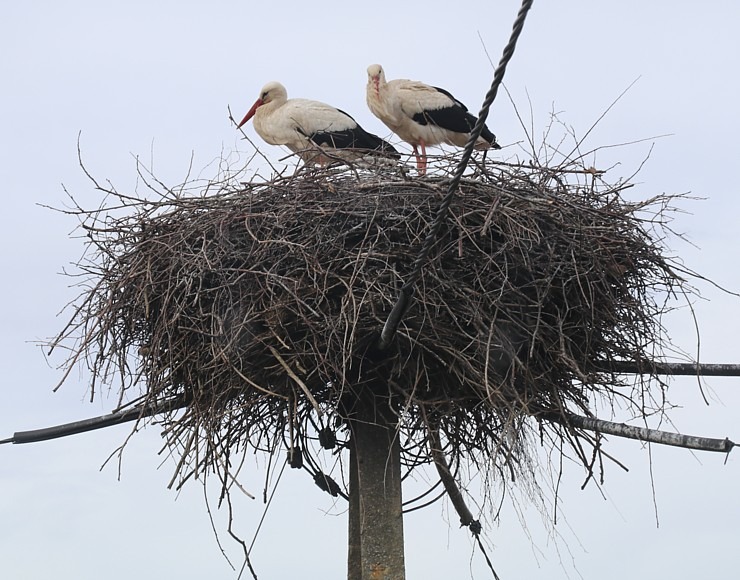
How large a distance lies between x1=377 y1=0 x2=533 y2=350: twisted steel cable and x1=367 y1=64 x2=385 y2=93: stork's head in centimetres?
287

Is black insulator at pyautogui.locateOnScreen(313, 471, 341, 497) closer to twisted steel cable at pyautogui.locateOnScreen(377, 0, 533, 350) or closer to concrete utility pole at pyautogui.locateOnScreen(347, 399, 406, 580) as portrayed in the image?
concrete utility pole at pyautogui.locateOnScreen(347, 399, 406, 580)

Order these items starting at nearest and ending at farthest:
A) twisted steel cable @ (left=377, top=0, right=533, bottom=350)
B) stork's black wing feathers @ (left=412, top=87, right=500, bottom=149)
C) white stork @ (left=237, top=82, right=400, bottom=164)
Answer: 1. twisted steel cable @ (left=377, top=0, right=533, bottom=350)
2. white stork @ (left=237, top=82, right=400, bottom=164)
3. stork's black wing feathers @ (left=412, top=87, right=500, bottom=149)

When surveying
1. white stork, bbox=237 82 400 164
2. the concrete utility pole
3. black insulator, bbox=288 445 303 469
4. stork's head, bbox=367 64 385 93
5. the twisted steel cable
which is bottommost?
the concrete utility pole

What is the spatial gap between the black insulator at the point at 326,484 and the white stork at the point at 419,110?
2.49 meters

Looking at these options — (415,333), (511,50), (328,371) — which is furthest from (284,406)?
(511,50)

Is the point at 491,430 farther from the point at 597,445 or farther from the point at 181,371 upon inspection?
the point at 181,371

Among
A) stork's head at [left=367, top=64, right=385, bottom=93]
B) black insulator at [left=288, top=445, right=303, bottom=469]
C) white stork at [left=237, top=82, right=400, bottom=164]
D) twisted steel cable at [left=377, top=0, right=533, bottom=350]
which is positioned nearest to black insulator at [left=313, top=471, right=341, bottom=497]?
black insulator at [left=288, top=445, right=303, bottom=469]

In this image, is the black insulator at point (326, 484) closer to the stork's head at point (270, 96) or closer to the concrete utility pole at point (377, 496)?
the concrete utility pole at point (377, 496)

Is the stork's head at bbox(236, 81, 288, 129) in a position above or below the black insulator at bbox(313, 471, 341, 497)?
above

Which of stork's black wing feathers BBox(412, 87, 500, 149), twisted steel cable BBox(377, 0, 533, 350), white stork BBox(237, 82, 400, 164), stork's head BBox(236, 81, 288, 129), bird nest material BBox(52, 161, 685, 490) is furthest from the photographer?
stork's head BBox(236, 81, 288, 129)

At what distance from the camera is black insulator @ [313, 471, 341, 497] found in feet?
18.2

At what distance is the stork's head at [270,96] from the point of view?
7.73 m

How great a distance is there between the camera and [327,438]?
5.43m

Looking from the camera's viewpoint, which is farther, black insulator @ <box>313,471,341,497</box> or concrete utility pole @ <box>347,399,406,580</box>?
black insulator @ <box>313,471,341,497</box>
